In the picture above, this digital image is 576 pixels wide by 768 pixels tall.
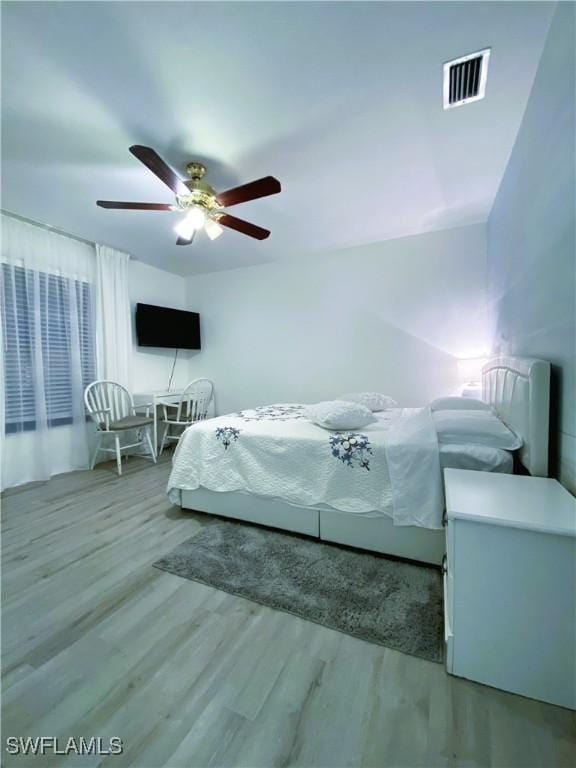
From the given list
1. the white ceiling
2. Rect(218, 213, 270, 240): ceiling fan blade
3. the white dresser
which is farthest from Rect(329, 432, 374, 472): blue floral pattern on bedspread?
the white ceiling

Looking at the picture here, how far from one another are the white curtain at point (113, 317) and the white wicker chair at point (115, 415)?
0.52ft

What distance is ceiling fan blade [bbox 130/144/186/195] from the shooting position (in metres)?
1.50

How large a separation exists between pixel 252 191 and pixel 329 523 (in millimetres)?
2093

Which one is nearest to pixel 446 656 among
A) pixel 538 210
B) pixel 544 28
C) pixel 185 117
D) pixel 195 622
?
pixel 195 622

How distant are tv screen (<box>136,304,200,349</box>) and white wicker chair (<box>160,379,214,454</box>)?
708 millimetres

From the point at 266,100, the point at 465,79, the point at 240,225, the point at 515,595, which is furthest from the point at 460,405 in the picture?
the point at 266,100

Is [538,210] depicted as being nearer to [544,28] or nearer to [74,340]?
[544,28]

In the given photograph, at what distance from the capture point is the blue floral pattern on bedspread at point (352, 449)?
66.6 inches

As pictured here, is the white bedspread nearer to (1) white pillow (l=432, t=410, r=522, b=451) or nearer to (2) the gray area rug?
(1) white pillow (l=432, t=410, r=522, b=451)

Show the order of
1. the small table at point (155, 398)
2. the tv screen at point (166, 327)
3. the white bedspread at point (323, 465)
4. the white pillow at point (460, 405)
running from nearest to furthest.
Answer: the white bedspread at point (323, 465) < the white pillow at point (460, 405) < the small table at point (155, 398) < the tv screen at point (166, 327)

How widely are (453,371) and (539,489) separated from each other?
2.25m

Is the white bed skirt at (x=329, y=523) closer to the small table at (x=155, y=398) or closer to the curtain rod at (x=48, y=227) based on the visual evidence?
the small table at (x=155, y=398)

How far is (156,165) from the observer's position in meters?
1.62

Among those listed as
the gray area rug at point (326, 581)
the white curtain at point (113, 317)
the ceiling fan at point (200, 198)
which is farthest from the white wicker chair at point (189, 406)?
the gray area rug at point (326, 581)
